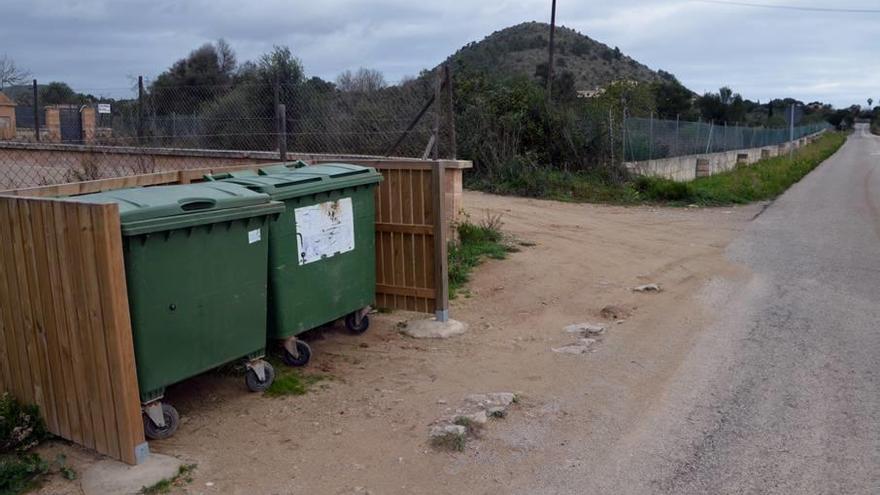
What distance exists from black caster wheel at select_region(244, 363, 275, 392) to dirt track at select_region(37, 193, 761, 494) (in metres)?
0.07

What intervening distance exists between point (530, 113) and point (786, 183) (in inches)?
391

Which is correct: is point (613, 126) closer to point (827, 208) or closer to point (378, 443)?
point (827, 208)

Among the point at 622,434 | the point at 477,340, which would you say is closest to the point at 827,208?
the point at 477,340

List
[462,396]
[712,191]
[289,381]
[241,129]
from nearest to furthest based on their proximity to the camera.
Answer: [462,396]
[289,381]
[241,129]
[712,191]

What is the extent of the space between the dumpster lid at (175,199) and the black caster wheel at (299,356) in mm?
1148

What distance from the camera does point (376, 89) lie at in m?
10.7

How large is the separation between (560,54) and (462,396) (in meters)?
73.7

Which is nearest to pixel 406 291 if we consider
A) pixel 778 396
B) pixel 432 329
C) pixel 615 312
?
pixel 432 329

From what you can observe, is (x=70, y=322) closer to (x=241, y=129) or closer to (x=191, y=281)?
(x=191, y=281)

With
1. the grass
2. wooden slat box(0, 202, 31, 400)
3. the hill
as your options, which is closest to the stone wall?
the grass

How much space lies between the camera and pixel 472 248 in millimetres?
9492

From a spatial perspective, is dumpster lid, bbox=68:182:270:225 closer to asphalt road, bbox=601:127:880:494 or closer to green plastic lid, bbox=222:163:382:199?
green plastic lid, bbox=222:163:382:199

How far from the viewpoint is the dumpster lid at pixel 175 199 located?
4.25m

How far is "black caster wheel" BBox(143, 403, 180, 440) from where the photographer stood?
14.5ft
